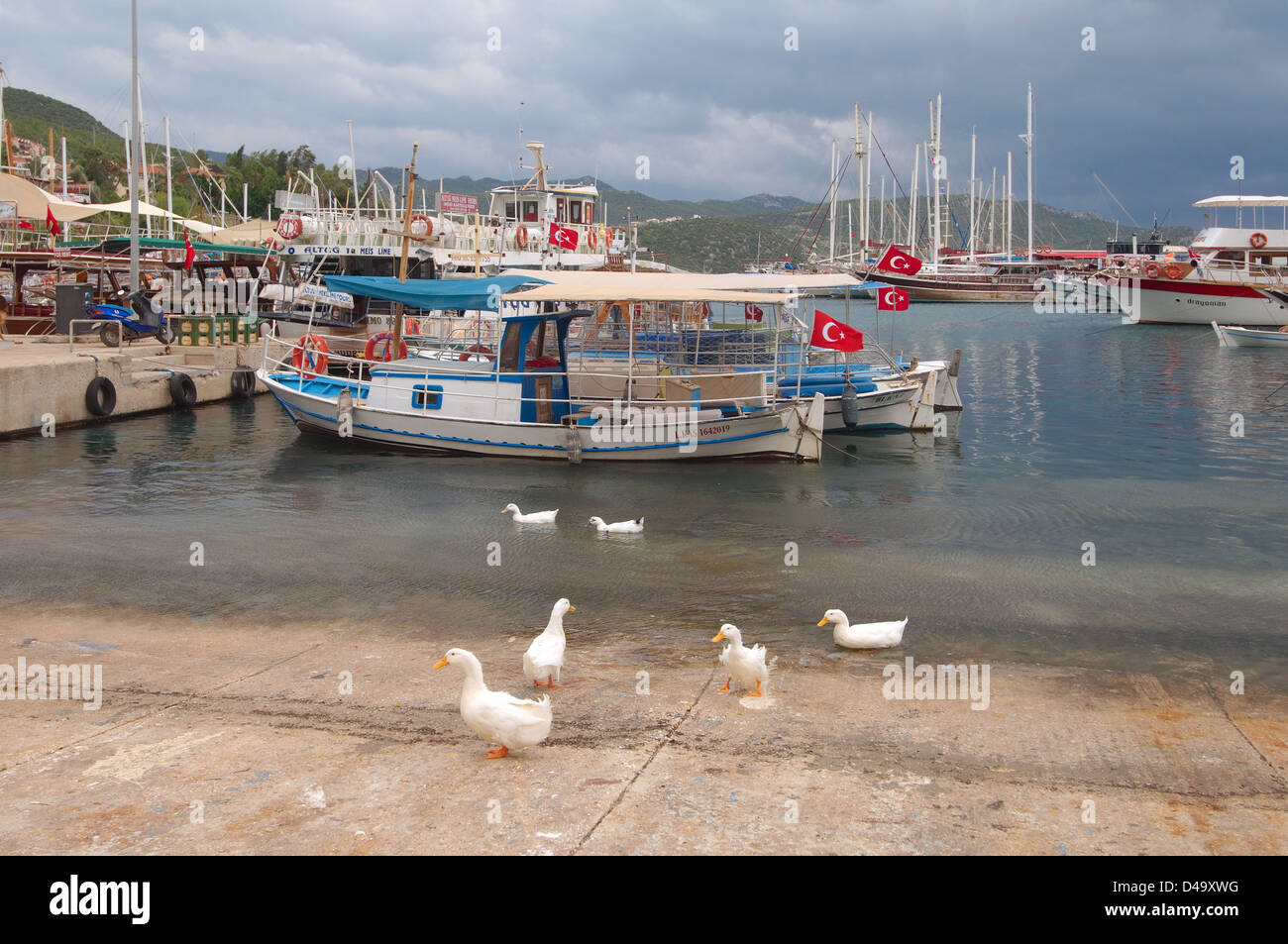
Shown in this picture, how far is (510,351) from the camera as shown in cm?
2142

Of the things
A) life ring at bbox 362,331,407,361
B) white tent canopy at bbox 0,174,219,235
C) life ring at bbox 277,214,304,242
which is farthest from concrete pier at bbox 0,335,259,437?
white tent canopy at bbox 0,174,219,235

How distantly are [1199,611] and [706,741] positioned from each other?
24.9 feet

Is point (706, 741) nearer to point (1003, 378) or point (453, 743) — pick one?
point (453, 743)

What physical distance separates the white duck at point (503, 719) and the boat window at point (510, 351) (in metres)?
14.8

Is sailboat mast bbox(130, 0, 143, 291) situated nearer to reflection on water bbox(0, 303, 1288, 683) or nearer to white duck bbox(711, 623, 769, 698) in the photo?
reflection on water bbox(0, 303, 1288, 683)

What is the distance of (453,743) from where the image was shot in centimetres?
737

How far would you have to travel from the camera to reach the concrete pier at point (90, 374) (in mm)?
23141

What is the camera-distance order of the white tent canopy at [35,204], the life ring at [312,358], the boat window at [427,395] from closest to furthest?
the boat window at [427,395]
the life ring at [312,358]
the white tent canopy at [35,204]

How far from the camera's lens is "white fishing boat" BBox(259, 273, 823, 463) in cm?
2133

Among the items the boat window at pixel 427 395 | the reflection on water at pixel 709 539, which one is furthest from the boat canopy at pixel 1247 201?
the boat window at pixel 427 395

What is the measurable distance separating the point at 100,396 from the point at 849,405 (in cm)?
1798

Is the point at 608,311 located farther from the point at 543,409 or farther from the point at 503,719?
the point at 503,719

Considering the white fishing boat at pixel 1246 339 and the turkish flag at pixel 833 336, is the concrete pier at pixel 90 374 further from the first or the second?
the white fishing boat at pixel 1246 339

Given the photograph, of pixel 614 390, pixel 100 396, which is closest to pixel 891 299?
pixel 614 390
